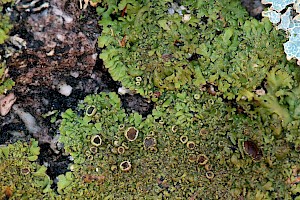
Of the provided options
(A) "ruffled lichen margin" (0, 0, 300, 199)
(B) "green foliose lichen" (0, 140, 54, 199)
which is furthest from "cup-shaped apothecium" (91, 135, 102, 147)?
(B) "green foliose lichen" (0, 140, 54, 199)

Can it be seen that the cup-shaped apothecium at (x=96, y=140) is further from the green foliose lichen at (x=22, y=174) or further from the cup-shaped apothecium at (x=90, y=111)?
the green foliose lichen at (x=22, y=174)

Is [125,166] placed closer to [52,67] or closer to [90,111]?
[90,111]

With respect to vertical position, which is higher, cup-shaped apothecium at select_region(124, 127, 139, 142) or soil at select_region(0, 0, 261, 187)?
soil at select_region(0, 0, 261, 187)

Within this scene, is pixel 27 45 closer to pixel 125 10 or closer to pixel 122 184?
pixel 125 10

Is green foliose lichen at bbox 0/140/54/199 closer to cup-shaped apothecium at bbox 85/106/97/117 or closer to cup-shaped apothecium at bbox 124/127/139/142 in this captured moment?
cup-shaped apothecium at bbox 85/106/97/117

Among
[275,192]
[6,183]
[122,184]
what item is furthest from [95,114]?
[275,192]

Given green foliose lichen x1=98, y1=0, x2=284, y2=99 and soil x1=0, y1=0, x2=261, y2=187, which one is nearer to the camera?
soil x1=0, y1=0, x2=261, y2=187

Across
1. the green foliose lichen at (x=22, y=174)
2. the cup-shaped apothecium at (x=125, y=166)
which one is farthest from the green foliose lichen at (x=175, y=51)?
the green foliose lichen at (x=22, y=174)
